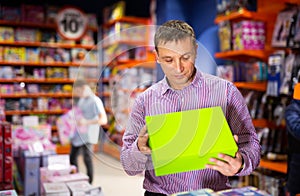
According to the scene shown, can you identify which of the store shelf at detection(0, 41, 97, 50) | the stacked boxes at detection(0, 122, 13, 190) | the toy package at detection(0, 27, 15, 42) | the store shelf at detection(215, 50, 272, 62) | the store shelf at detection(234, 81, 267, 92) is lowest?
the stacked boxes at detection(0, 122, 13, 190)

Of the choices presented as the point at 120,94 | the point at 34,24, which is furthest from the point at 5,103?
the point at 120,94

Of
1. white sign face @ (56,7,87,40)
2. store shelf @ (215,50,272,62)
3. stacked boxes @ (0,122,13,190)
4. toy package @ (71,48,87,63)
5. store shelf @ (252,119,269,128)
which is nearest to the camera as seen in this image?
stacked boxes @ (0,122,13,190)

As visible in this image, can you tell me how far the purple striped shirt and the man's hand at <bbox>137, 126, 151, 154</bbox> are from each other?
3cm

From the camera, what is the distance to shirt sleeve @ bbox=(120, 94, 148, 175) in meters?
1.18

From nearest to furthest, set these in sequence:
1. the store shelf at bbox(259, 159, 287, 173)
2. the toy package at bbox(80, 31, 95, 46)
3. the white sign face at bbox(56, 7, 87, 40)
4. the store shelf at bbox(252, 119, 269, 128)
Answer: the store shelf at bbox(259, 159, 287, 173)
the store shelf at bbox(252, 119, 269, 128)
the white sign face at bbox(56, 7, 87, 40)
the toy package at bbox(80, 31, 95, 46)

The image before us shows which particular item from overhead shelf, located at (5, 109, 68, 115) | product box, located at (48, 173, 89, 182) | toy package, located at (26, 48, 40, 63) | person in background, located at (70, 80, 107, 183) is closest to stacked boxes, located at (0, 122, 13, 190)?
product box, located at (48, 173, 89, 182)

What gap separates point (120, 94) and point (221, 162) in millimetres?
411

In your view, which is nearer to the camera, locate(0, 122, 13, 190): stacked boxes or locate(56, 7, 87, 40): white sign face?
locate(0, 122, 13, 190): stacked boxes

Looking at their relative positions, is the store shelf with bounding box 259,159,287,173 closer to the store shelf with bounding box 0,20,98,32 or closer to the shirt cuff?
the shirt cuff

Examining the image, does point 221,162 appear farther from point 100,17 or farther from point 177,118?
point 100,17

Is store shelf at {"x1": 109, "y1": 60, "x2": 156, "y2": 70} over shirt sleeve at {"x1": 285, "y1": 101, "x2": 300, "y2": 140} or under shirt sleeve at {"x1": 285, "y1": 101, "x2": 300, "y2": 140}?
over

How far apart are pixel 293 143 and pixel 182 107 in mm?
1912

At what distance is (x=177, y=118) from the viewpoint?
111 cm

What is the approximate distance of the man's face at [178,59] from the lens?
3.72 ft
